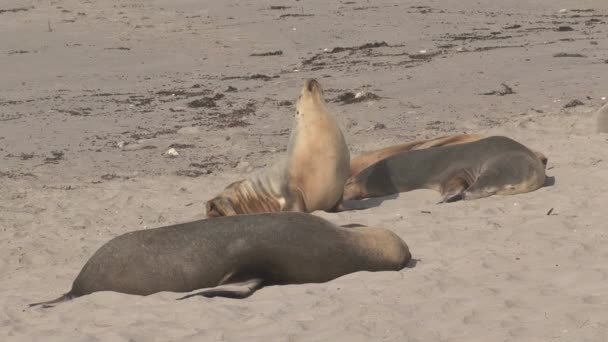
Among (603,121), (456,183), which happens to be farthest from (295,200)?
(603,121)

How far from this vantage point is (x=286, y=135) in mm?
10789

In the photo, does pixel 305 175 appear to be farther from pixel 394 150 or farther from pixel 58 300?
pixel 58 300

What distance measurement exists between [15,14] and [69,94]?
204 inches

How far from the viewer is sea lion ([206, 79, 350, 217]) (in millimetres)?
7641

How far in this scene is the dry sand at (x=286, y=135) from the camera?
16.3ft

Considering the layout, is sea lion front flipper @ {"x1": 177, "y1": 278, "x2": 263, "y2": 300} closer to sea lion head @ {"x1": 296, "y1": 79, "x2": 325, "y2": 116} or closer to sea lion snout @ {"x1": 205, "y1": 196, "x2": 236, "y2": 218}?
sea lion snout @ {"x1": 205, "y1": 196, "x2": 236, "y2": 218}

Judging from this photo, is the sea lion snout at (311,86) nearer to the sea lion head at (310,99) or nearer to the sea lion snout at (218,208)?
the sea lion head at (310,99)

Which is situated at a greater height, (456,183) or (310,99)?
(310,99)

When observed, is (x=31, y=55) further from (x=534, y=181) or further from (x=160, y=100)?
(x=534, y=181)

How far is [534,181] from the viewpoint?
7836 mm

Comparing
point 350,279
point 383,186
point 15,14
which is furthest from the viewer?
point 15,14

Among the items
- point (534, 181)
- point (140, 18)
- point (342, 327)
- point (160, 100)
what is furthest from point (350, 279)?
point (140, 18)

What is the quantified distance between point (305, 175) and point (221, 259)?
2177 mm

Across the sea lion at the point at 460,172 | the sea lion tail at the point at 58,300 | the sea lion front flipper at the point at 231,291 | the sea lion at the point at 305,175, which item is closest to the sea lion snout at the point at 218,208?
the sea lion at the point at 305,175
